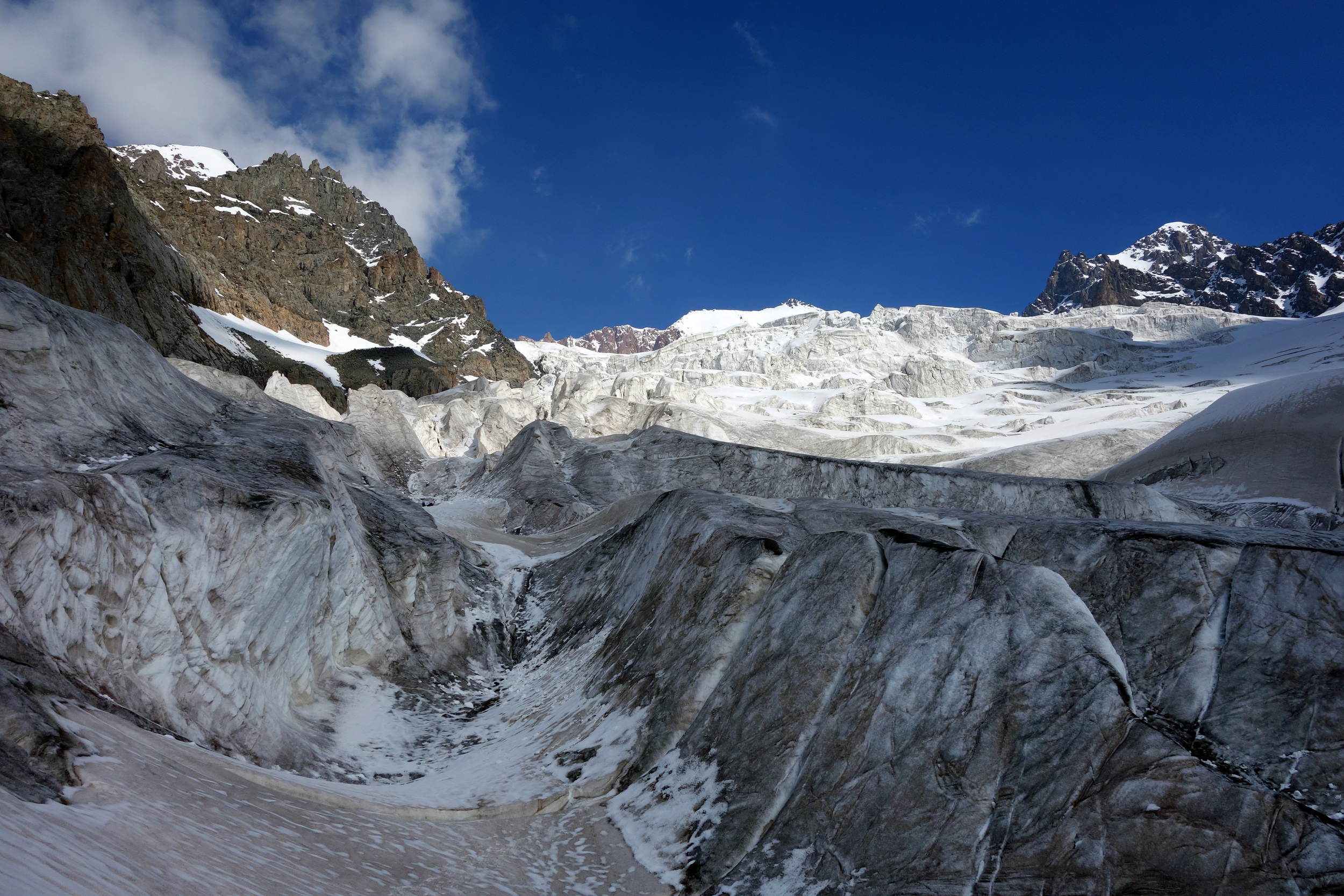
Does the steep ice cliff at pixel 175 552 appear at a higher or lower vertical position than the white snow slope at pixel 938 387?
lower

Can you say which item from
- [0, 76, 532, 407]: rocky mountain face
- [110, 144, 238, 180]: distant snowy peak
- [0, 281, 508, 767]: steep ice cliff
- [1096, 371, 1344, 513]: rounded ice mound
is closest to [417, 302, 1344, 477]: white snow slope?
[0, 76, 532, 407]: rocky mountain face

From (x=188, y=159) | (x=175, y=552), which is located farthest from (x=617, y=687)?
(x=188, y=159)

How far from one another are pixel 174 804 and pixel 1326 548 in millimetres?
13109

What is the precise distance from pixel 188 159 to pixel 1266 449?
666 ft

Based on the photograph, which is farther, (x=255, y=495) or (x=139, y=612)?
Answer: (x=255, y=495)

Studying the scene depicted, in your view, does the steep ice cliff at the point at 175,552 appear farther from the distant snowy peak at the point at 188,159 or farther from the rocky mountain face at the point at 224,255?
the distant snowy peak at the point at 188,159

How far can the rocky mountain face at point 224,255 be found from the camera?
162ft

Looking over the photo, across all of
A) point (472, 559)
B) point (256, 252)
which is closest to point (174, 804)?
point (472, 559)

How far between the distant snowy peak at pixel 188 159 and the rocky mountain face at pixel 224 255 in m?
0.90

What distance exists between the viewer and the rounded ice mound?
1153 inches

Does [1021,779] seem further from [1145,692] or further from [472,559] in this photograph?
[472,559]

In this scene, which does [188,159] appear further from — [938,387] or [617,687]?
[617,687]

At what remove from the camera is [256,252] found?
12019 cm

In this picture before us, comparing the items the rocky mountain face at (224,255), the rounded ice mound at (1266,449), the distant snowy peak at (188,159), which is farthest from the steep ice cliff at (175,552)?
the distant snowy peak at (188,159)
